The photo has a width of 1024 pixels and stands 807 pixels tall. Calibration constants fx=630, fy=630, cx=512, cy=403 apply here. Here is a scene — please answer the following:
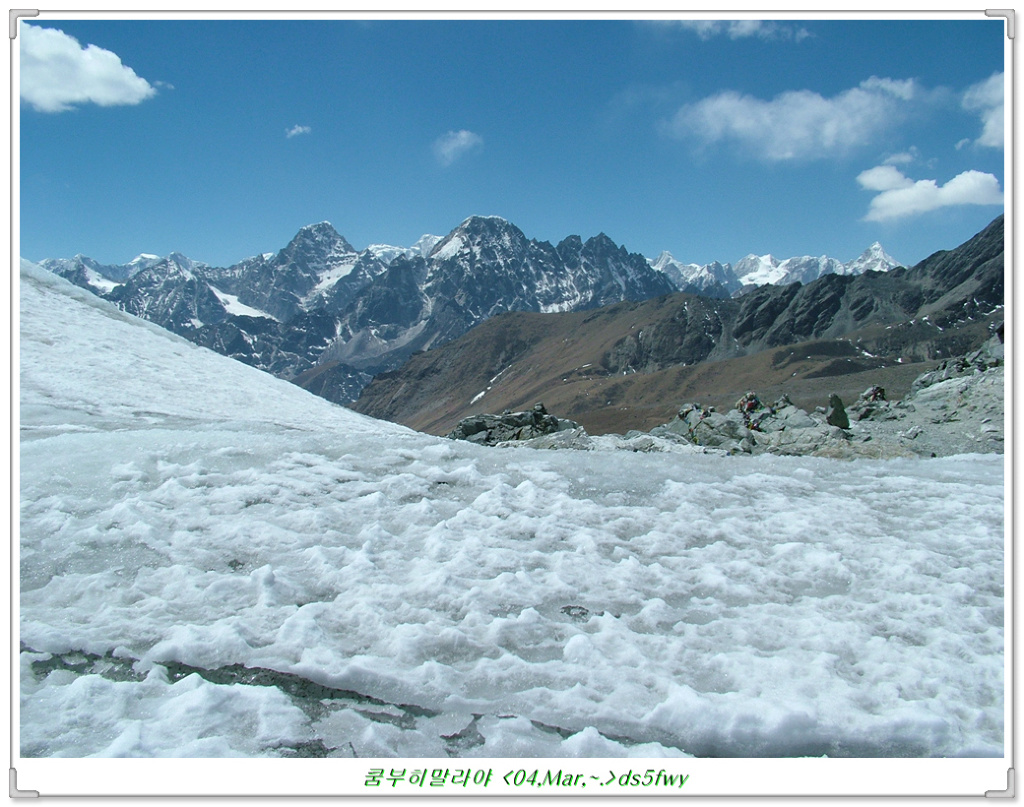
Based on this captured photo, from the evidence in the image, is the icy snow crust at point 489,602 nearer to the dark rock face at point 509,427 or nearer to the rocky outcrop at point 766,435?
the rocky outcrop at point 766,435

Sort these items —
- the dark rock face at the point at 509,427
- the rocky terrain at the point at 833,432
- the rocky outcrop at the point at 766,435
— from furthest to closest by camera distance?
the dark rock face at the point at 509,427
the rocky outcrop at the point at 766,435
the rocky terrain at the point at 833,432

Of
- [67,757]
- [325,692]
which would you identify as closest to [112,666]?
[67,757]

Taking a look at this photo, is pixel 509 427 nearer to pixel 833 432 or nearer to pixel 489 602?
pixel 833 432

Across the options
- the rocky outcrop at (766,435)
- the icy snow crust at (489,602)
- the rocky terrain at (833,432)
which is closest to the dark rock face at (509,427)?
the rocky terrain at (833,432)

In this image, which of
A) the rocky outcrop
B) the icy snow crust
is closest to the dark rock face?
the rocky outcrop

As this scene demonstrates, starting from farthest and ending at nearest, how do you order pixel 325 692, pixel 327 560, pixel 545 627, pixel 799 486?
pixel 799 486 → pixel 327 560 → pixel 545 627 → pixel 325 692

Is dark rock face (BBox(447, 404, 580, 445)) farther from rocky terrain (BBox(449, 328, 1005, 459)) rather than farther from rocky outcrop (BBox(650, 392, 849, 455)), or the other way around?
rocky outcrop (BBox(650, 392, 849, 455))
